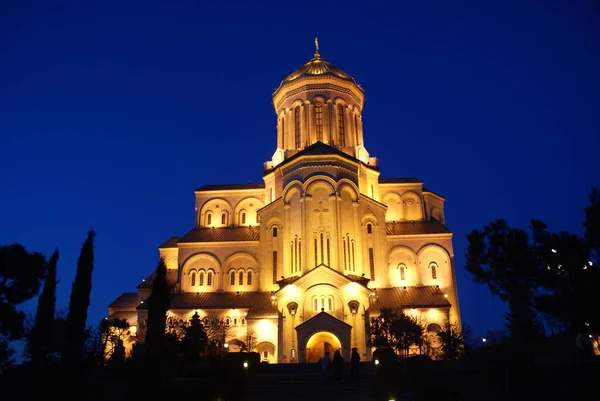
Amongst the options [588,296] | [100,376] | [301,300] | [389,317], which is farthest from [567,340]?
[100,376]

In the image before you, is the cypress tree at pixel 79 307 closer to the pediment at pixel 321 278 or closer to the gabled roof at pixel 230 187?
the pediment at pixel 321 278

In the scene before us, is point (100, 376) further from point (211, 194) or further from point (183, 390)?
point (211, 194)

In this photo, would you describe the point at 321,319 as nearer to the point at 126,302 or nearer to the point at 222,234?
the point at 222,234

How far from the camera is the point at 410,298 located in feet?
102

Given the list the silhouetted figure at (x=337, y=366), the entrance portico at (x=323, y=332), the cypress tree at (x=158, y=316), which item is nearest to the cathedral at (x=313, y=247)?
the entrance portico at (x=323, y=332)

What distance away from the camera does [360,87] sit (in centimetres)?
3947

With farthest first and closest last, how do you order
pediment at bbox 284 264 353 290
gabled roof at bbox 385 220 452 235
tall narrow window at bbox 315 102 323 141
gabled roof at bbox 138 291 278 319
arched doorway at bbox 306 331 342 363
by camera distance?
tall narrow window at bbox 315 102 323 141 → gabled roof at bbox 385 220 452 235 → gabled roof at bbox 138 291 278 319 → pediment at bbox 284 264 353 290 → arched doorway at bbox 306 331 342 363

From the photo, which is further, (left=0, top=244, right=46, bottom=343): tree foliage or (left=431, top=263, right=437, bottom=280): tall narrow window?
(left=431, top=263, right=437, bottom=280): tall narrow window

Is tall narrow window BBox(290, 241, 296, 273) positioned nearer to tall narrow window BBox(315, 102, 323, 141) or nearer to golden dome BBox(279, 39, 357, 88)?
tall narrow window BBox(315, 102, 323, 141)

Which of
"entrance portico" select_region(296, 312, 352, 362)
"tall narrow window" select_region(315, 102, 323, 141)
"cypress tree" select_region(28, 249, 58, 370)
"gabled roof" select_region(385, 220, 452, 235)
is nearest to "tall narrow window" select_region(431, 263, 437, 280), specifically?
"gabled roof" select_region(385, 220, 452, 235)

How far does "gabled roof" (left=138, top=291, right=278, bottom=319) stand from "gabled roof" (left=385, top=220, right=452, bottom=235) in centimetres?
959

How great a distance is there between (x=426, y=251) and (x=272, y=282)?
33.2 feet

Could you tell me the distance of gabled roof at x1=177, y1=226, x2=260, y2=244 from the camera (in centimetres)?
3544

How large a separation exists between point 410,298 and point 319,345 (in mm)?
6934
